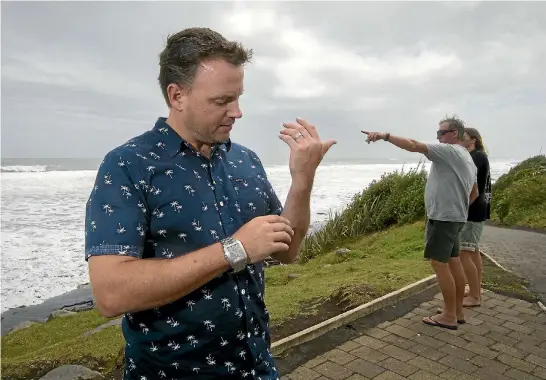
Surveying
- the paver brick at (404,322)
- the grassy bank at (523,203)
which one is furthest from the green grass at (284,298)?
the grassy bank at (523,203)

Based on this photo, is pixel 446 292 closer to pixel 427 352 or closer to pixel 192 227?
pixel 427 352

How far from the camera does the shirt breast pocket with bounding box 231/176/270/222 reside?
1851 millimetres

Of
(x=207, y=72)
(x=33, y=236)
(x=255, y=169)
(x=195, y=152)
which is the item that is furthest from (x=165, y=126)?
(x=33, y=236)

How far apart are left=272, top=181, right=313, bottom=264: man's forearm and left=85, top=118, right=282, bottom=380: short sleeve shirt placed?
160 mm

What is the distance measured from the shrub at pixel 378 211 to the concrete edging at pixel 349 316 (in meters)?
5.26

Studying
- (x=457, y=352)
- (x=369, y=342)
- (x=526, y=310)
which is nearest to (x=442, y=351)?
(x=457, y=352)

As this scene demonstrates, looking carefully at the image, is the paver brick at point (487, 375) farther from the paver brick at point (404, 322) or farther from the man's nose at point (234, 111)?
the man's nose at point (234, 111)

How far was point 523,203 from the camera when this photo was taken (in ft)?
46.0

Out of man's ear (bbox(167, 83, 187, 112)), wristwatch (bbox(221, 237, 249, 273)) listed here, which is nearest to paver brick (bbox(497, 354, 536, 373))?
wristwatch (bbox(221, 237, 249, 273))

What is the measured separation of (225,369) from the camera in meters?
1.72

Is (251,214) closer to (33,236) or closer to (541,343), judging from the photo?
(541,343)

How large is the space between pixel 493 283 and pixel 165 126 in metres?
6.42

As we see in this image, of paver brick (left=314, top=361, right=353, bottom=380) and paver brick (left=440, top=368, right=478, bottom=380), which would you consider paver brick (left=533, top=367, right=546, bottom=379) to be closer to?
paver brick (left=440, top=368, right=478, bottom=380)

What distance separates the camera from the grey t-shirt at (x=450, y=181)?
4.61 meters
